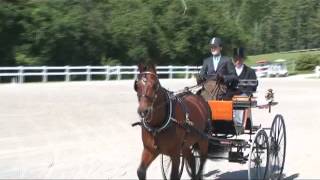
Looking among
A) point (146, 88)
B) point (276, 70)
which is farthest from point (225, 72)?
point (276, 70)

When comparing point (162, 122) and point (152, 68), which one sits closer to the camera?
point (152, 68)

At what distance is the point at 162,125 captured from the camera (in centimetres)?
770

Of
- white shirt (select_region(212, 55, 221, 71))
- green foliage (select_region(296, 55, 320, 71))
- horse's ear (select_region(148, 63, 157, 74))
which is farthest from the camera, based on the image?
green foliage (select_region(296, 55, 320, 71))

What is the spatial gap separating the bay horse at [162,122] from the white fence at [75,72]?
23384mm

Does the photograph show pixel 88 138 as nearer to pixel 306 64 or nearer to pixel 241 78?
pixel 241 78

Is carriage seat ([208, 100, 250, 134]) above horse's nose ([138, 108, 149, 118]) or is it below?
below

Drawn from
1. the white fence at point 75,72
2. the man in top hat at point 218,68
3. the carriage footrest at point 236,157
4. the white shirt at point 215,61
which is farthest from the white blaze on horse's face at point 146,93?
the white fence at point 75,72

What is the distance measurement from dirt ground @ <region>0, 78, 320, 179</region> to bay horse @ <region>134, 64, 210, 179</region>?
213cm

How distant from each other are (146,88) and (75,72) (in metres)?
32.1

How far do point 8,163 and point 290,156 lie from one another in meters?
5.85

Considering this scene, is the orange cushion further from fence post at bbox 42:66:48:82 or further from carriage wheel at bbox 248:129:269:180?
fence post at bbox 42:66:48:82

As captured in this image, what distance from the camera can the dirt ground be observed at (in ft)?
35.6

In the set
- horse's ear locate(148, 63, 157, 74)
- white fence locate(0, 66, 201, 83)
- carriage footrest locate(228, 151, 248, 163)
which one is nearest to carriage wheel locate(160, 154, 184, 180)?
carriage footrest locate(228, 151, 248, 163)

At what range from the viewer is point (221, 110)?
31.8ft
